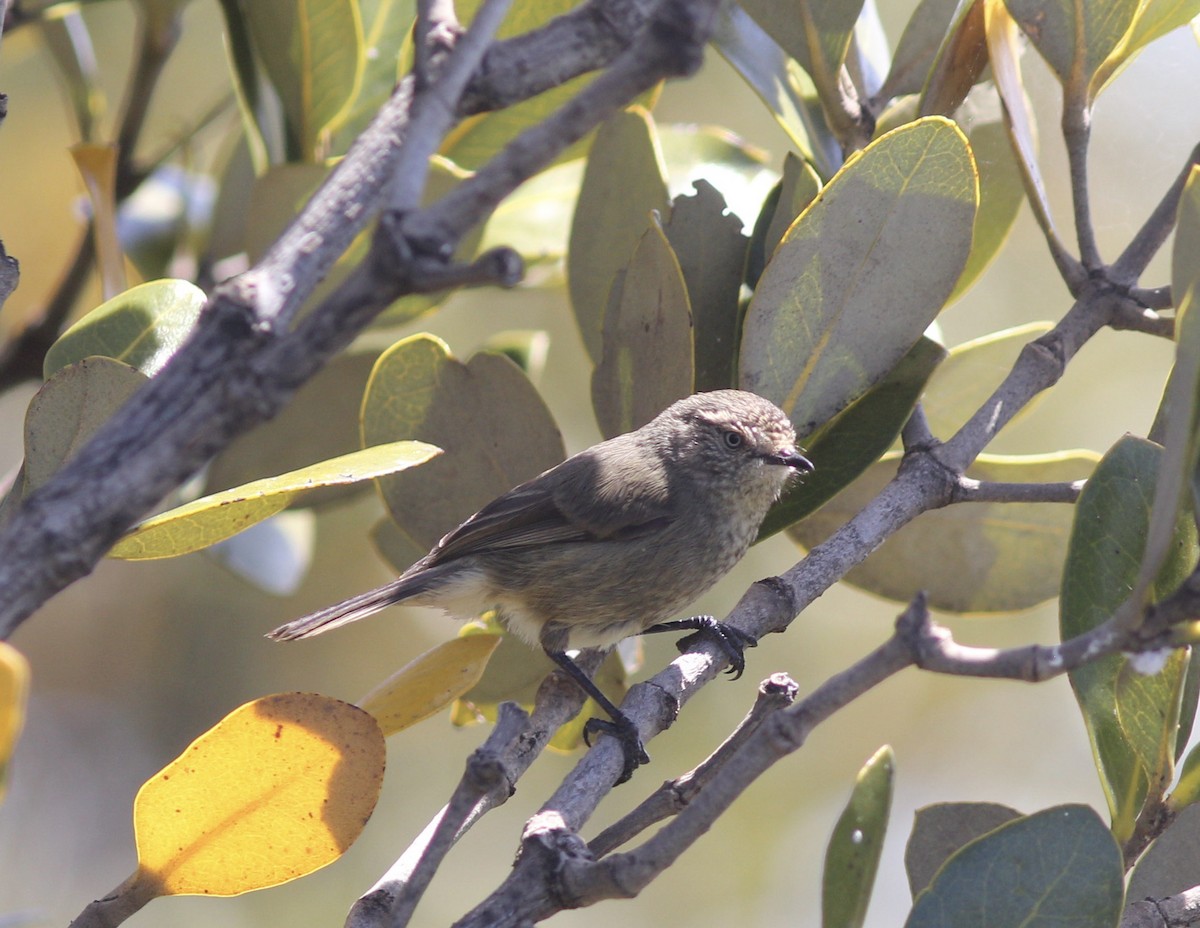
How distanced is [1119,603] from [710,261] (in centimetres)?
100

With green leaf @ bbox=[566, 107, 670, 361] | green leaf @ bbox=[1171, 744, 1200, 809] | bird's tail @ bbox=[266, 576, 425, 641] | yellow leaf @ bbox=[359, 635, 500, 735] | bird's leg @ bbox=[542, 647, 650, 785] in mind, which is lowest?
bird's tail @ bbox=[266, 576, 425, 641]

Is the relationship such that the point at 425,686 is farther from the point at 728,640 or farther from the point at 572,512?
the point at 572,512

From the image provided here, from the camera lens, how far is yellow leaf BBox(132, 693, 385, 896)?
150cm

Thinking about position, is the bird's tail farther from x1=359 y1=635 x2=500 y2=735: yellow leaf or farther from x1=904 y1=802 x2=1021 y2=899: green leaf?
x1=904 y1=802 x2=1021 y2=899: green leaf

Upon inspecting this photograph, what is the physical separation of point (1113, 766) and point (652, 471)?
5.31 ft

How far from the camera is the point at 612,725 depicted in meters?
2.03

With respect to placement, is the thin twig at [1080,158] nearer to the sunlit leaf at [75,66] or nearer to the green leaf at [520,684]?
the green leaf at [520,684]

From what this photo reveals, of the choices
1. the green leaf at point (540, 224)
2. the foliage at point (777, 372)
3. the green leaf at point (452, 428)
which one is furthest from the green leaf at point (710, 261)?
the green leaf at point (540, 224)

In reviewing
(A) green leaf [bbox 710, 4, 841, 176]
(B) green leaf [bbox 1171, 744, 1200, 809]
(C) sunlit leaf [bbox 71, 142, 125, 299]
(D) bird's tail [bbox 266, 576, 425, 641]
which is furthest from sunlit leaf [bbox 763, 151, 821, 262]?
(C) sunlit leaf [bbox 71, 142, 125, 299]

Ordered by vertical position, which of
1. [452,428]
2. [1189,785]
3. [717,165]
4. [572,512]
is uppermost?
[717,165]

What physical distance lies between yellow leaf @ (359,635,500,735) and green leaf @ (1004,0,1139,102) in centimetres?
140

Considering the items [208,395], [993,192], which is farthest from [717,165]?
[208,395]

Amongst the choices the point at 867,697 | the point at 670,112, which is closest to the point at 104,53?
the point at 670,112

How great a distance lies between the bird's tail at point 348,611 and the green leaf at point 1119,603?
154 centimetres
